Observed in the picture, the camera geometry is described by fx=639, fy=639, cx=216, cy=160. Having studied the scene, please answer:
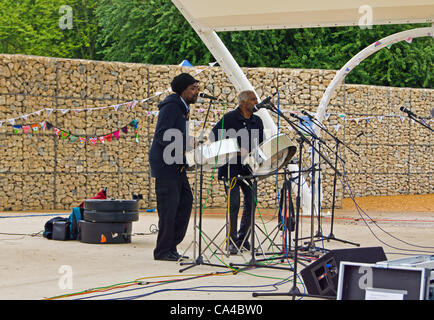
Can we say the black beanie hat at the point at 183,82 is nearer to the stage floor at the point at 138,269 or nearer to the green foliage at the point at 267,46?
the stage floor at the point at 138,269

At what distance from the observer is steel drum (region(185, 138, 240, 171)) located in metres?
5.55

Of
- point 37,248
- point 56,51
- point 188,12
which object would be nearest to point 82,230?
point 37,248

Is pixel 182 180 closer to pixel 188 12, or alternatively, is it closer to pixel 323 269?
pixel 323 269

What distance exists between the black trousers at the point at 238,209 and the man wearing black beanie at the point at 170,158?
0.55 meters

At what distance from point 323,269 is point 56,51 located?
21.1 metres

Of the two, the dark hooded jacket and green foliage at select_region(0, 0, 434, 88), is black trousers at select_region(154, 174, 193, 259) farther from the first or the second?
green foliage at select_region(0, 0, 434, 88)

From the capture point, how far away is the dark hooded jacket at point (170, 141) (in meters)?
6.00

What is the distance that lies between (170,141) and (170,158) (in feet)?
0.66

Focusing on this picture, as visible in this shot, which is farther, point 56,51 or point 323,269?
point 56,51

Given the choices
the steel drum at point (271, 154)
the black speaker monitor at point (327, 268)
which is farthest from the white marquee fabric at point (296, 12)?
the black speaker monitor at point (327, 268)

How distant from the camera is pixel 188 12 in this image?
26.5ft

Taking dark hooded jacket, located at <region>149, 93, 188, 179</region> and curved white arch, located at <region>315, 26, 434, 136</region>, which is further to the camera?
curved white arch, located at <region>315, 26, 434, 136</region>
